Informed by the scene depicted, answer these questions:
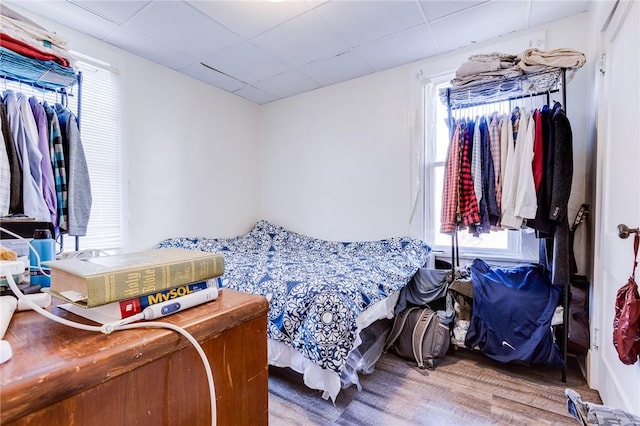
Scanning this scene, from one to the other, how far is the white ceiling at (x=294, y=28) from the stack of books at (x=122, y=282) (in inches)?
80.4

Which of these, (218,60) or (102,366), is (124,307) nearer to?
(102,366)

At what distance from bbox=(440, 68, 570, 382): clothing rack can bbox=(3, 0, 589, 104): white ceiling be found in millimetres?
531

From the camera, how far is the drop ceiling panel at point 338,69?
277 cm

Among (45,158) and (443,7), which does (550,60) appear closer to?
(443,7)

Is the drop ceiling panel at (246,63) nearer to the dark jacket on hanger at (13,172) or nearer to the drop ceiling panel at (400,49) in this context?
the drop ceiling panel at (400,49)

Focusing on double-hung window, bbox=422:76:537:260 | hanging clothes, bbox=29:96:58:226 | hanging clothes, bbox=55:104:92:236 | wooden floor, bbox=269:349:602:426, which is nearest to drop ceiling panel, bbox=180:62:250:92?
hanging clothes, bbox=55:104:92:236

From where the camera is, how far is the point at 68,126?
2004 mm

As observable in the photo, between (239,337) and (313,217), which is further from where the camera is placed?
(313,217)

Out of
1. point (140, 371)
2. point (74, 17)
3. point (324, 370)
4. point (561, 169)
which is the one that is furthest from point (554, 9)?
point (74, 17)

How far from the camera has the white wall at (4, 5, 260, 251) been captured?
2.62m

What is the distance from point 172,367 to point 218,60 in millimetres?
2869

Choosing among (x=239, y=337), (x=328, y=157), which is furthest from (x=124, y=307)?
(x=328, y=157)

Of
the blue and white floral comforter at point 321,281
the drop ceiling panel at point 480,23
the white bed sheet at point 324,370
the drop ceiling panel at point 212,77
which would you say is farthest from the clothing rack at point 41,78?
the drop ceiling panel at point 480,23

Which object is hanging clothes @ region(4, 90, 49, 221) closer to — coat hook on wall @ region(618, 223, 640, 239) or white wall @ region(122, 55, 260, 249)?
white wall @ region(122, 55, 260, 249)
